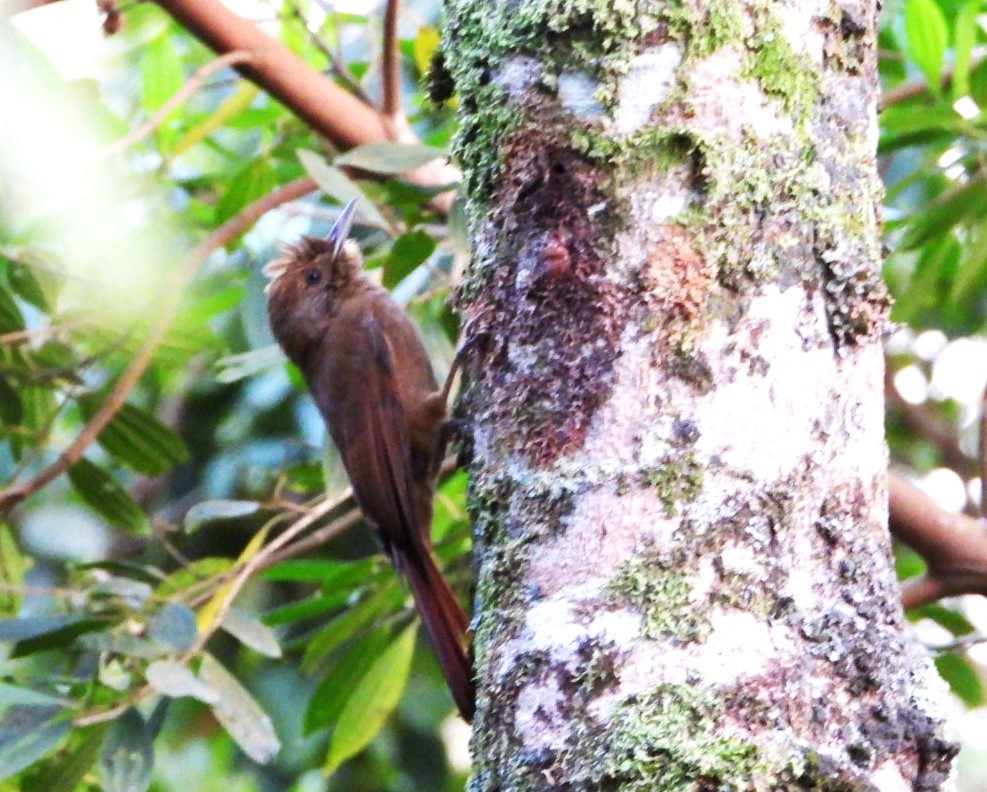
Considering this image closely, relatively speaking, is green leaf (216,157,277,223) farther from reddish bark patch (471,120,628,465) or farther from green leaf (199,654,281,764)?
reddish bark patch (471,120,628,465)

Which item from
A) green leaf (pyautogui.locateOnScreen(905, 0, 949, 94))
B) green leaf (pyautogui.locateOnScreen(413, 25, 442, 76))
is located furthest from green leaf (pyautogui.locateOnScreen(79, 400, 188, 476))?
green leaf (pyautogui.locateOnScreen(905, 0, 949, 94))

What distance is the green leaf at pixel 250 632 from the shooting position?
2.69 metres

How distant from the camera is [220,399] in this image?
15.3 ft

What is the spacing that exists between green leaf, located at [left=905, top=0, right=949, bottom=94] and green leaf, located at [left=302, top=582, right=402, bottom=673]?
5.79 ft

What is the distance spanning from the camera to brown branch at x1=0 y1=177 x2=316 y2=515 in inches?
117

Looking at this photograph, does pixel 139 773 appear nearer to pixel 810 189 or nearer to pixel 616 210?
pixel 616 210

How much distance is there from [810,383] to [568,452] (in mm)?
319

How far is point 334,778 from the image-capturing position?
4.44 metres

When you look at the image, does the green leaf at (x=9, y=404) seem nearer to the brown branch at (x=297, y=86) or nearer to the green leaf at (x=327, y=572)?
the green leaf at (x=327, y=572)

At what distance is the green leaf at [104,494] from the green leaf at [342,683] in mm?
714

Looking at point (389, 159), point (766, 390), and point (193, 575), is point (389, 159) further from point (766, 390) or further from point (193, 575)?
point (766, 390)

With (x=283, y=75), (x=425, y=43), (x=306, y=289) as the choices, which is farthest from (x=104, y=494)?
(x=425, y=43)

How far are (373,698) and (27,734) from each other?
2.79 ft

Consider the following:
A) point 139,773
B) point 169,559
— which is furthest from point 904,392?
point 139,773
